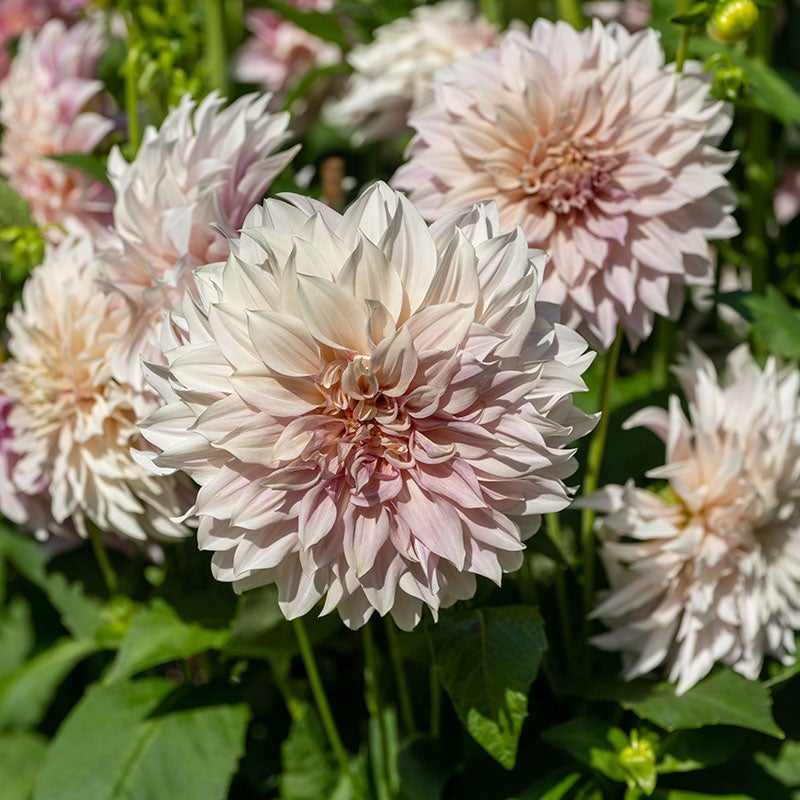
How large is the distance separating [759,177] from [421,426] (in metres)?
0.53

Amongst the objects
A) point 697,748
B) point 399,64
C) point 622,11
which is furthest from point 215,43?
point 697,748

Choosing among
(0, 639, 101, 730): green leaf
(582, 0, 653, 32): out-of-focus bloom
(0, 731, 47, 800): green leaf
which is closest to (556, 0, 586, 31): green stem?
(582, 0, 653, 32): out-of-focus bloom

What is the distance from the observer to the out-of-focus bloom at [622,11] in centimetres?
115

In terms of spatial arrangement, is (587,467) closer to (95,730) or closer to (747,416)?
(747,416)

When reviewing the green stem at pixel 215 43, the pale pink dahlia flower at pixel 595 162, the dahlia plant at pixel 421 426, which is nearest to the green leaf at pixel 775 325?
the dahlia plant at pixel 421 426

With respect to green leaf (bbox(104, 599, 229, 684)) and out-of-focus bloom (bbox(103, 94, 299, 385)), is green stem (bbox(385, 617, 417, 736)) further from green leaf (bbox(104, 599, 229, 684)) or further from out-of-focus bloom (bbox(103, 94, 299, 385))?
out-of-focus bloom (bbox(103, 94, 299, 385))

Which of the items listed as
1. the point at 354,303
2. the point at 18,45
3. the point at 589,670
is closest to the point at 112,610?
the point at 589,670

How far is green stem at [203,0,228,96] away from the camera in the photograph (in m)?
1.05

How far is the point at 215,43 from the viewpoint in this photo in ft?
3.46

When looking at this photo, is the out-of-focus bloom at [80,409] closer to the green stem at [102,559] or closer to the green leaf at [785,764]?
the green stem at [102,559]

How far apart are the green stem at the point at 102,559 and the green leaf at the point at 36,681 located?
6cm

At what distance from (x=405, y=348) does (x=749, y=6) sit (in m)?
0.33

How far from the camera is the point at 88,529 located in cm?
85

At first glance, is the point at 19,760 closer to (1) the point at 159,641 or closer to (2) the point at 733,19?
(1) the point at 159,641
